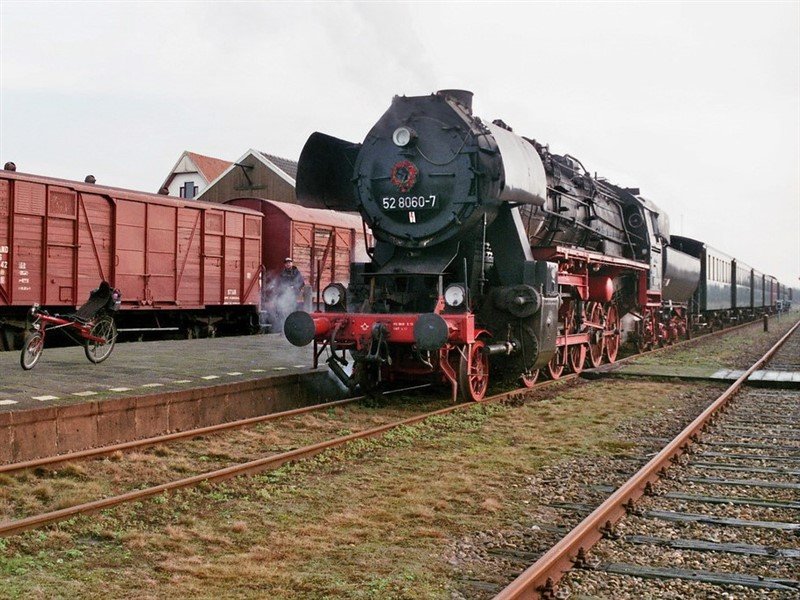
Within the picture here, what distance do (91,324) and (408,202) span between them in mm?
4334

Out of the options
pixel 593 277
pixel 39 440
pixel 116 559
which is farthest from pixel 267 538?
pixel 593 277

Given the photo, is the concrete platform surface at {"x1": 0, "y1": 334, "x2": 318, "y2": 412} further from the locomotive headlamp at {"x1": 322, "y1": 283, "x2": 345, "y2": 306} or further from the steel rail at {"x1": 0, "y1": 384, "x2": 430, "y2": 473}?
the locomotive headlamp at {"x1": 322, "y1": 283, "x2": 345, "y2": 306}

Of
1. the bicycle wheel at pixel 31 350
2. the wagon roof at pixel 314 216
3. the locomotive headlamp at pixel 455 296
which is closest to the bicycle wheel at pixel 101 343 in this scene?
the bicycle wheel at pixel 31 350

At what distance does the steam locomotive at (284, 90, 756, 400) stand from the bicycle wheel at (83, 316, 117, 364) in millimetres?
2947

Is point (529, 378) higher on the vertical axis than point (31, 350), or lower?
lower

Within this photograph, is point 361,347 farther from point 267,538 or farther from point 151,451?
point 267,538

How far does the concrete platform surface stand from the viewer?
7574 mm

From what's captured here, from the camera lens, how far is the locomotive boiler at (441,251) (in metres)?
8.70

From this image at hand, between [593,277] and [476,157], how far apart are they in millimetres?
4430

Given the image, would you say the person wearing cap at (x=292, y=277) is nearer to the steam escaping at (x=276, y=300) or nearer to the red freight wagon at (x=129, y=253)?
the steam escaping at (x=276, y=300)

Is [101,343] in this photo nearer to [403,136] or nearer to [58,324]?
[58,324]

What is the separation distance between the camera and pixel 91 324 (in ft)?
32.4

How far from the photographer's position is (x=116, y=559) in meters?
3.94

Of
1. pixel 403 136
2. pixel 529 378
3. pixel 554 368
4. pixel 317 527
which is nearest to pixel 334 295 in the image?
pixel 403 136
